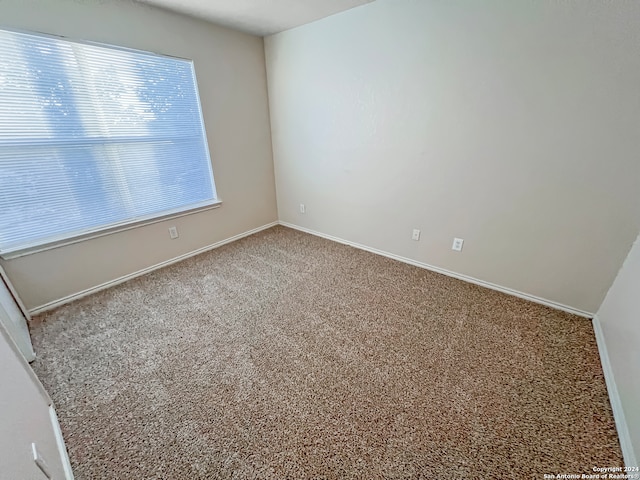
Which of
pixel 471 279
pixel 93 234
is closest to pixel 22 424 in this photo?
pixel 93 234

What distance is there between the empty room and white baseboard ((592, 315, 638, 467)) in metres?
0.01

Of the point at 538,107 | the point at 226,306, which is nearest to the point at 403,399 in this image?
the point at 226,306

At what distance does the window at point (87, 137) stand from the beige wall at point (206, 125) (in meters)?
0.11

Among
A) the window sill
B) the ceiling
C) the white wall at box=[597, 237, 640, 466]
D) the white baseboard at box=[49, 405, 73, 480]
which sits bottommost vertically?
the white baseboard at box=[49, 405, 73, 480]

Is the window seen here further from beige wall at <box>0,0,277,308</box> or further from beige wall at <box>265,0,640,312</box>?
beige wall at <box>265,0,640,312</box>

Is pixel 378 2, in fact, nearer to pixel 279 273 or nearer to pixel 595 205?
pixel 595 205

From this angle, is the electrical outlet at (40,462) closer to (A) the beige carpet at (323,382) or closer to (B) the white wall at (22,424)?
(B) the white wall at (22,424)

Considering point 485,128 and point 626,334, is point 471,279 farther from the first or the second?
point 485,128

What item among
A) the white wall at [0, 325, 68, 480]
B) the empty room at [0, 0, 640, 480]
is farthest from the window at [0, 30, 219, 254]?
the white wall at [0, 325, 68, 480]

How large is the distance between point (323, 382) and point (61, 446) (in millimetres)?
1206

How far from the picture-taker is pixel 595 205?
172 centimetres

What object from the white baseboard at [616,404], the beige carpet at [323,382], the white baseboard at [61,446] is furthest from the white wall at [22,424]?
the white baseboard at [616,404]

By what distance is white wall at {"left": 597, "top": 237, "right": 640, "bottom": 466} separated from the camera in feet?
3.89

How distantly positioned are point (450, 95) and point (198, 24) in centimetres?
233
